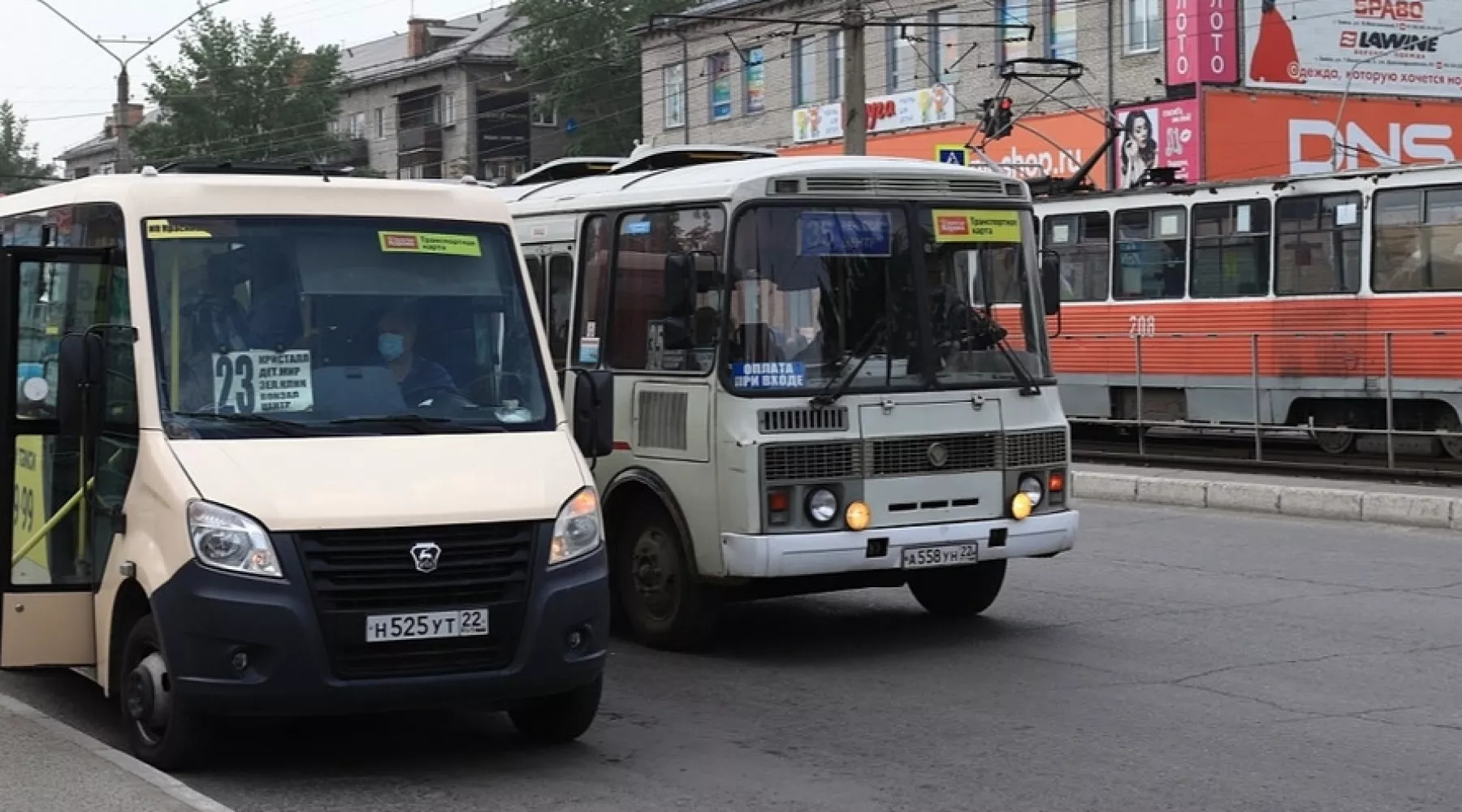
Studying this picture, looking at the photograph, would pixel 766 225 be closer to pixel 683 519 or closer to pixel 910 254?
pixel 910 254

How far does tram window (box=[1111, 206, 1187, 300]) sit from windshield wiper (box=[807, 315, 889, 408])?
1433cm

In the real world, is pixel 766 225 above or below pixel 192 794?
above

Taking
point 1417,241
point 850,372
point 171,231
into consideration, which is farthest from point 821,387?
point 1417,241

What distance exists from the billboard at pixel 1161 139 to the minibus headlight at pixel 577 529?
30223 mm

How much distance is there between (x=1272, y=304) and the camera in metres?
22.4

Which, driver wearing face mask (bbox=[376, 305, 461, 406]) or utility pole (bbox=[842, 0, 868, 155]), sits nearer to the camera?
driver wearing face mask (bbox=[376, 305, 461, 406])

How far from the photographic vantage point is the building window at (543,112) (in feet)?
242

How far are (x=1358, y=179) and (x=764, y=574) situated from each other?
13.8 m

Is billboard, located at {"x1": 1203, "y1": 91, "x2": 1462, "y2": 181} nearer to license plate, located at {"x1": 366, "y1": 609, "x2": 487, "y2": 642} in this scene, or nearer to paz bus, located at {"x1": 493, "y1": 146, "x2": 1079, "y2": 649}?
paz bus, located at {"x1": 493, "y1": 146, "x2": 1079, "y2": 649}

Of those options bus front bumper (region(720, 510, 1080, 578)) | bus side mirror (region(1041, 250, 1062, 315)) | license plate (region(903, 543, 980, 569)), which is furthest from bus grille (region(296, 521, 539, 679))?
bus side mirror (region(1041, 250, 1062, 315))

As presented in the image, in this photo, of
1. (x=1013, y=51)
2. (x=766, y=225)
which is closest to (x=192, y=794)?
(x=766, y=225)

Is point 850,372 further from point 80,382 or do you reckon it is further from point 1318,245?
point 1318,245

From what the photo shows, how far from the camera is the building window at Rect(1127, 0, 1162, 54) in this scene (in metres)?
39.8

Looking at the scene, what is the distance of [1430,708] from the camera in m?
8.40
